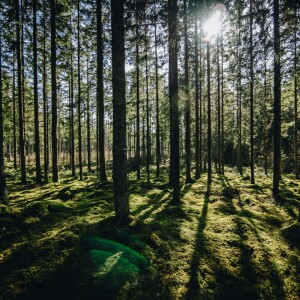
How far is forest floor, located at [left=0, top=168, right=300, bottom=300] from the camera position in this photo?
3.98m

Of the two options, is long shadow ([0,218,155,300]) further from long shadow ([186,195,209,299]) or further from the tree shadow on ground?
the tree shadow on ground

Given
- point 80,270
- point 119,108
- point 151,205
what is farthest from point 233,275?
point 119,108

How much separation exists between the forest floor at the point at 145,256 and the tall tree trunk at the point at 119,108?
0.87m

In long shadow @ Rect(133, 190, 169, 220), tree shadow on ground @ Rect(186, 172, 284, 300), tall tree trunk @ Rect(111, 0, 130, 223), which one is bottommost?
tree shadow on ground @ Rect(186, 172, 284, 300)

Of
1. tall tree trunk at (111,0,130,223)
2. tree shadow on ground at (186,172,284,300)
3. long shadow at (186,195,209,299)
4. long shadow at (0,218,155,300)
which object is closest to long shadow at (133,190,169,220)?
tall tree trunk at (111,0,130,223)

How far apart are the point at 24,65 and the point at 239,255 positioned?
16.7 m

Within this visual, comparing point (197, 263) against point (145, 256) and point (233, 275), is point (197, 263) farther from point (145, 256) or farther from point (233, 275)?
point (145, 256)

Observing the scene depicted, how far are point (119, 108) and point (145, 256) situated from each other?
156 inches

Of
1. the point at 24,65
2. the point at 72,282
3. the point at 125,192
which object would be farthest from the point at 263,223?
the point at 24,65

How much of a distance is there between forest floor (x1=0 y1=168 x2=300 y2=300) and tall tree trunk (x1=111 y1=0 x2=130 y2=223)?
34.2 inches

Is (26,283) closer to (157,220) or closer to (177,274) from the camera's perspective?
(177,274)

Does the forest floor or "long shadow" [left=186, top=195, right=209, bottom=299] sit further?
"long shadow" [left=186, top=195, right=209, bottom=299]

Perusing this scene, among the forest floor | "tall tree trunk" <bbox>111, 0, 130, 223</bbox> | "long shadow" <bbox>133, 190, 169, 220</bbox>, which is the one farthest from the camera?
"long shadow" <bbox>133, 190, 169, 220</bbox>

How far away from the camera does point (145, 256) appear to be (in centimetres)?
486
